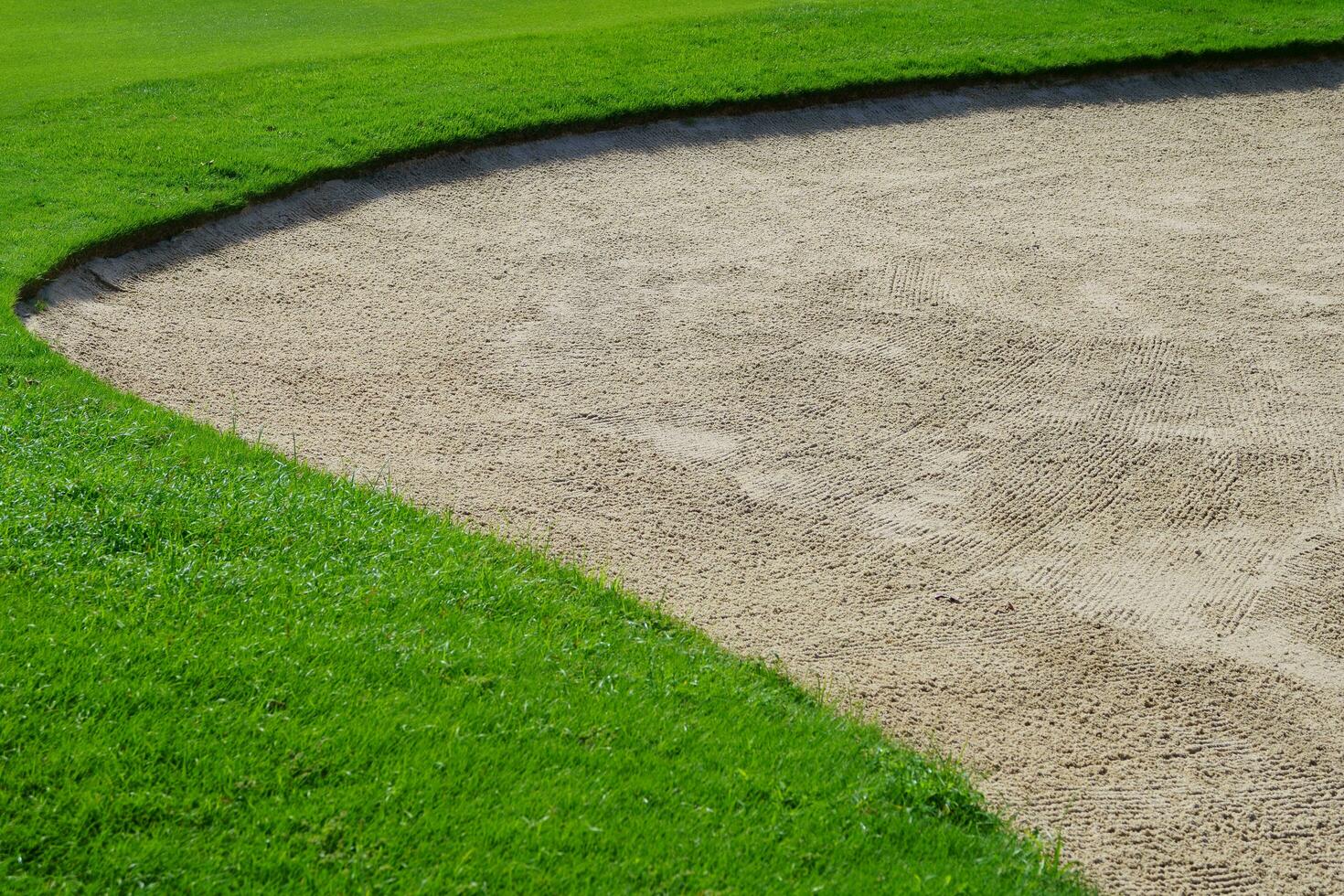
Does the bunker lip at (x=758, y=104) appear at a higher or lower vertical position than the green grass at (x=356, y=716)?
higher

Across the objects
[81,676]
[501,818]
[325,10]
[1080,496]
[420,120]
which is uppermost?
[325,10]

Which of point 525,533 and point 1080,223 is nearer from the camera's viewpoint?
point 525,533

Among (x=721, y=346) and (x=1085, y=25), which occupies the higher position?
(x=1085, y=25)

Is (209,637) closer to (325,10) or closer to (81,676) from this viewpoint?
(81,676)

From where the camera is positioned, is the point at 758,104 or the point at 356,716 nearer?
the point at 356,716

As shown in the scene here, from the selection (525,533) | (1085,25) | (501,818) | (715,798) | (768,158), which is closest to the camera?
(501,818)

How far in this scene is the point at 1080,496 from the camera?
8641 mm

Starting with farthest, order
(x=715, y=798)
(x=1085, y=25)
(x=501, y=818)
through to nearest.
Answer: (x=1085, y=25)
(x=715, y=798)
(x=501, y=818)

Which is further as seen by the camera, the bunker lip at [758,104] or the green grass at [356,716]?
the bunker lip at [758,104]

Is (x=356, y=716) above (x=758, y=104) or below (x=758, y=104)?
below

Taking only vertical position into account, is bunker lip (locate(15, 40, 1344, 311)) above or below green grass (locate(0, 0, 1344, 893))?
above

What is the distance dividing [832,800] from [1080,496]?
14.7 ft

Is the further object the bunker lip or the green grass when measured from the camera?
the bunker lip

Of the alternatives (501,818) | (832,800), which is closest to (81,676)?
(501,818)
